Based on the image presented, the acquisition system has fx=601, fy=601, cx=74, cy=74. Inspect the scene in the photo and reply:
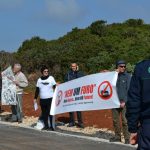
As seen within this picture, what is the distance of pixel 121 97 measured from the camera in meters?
13.0

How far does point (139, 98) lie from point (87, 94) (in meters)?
8.46

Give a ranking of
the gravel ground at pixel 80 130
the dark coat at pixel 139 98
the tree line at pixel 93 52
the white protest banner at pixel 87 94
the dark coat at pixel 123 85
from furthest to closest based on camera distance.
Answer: the tree line at pixel 93 52
the gravel ground at pixel 80 130
the white protest banner at pixel 87 94
the dark coat at pixel 123 85
the dark coat at pixel 139 98

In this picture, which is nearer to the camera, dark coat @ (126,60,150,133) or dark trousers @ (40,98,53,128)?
dark coat @ (126,60,150,133)

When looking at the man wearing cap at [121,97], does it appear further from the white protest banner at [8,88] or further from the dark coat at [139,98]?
the dark coat at [139,98]

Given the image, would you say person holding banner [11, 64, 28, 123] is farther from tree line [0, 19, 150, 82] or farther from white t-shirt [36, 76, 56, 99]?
tree line [0, 19, 150, 82]

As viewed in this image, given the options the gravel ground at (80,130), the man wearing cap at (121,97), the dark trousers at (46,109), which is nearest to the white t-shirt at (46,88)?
the dark trousers at (46,109)

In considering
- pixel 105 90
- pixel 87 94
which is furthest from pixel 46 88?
pixel 105 90

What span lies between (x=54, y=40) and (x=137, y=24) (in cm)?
736

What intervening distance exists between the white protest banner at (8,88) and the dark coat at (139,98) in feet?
39.4

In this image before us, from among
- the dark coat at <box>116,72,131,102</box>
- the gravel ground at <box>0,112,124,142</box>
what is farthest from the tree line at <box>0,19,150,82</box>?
the dark coat at <box>116,72,131,102</box>

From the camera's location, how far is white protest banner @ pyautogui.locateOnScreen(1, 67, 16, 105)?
18212mm

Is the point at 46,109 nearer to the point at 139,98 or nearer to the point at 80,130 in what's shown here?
the point at 80,130

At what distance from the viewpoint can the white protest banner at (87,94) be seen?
1345cm

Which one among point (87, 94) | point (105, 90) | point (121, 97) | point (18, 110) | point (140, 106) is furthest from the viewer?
point (18, 110)
